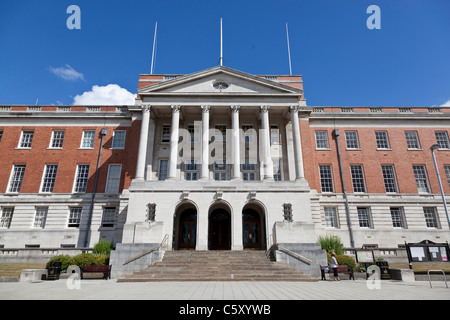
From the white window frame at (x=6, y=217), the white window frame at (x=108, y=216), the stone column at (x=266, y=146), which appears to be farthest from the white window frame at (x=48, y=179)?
the stone column at (x=266, y=146)

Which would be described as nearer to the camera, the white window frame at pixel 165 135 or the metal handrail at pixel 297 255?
the metal handrail at pixel 297 255

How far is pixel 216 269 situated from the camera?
16.6 metres

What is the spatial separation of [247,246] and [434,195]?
21.7m

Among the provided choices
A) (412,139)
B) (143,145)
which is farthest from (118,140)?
(412,139)

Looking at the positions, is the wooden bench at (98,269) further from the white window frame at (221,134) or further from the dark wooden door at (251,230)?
the white window frame at (221,134)

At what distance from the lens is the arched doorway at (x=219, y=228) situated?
25516 mm

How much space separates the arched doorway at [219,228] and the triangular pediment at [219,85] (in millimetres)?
12259

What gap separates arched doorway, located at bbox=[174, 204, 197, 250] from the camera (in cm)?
2525

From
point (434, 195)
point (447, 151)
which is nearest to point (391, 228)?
point (434, 195)

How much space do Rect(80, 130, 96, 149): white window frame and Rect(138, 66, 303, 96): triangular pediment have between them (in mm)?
8964

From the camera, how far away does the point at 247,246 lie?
25281 millimetres

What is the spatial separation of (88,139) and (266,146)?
21.0 m

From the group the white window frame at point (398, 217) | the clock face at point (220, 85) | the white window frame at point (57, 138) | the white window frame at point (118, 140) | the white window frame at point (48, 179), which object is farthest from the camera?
the white window frame at point (57, 138)

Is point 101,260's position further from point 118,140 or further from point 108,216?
point 118,140
